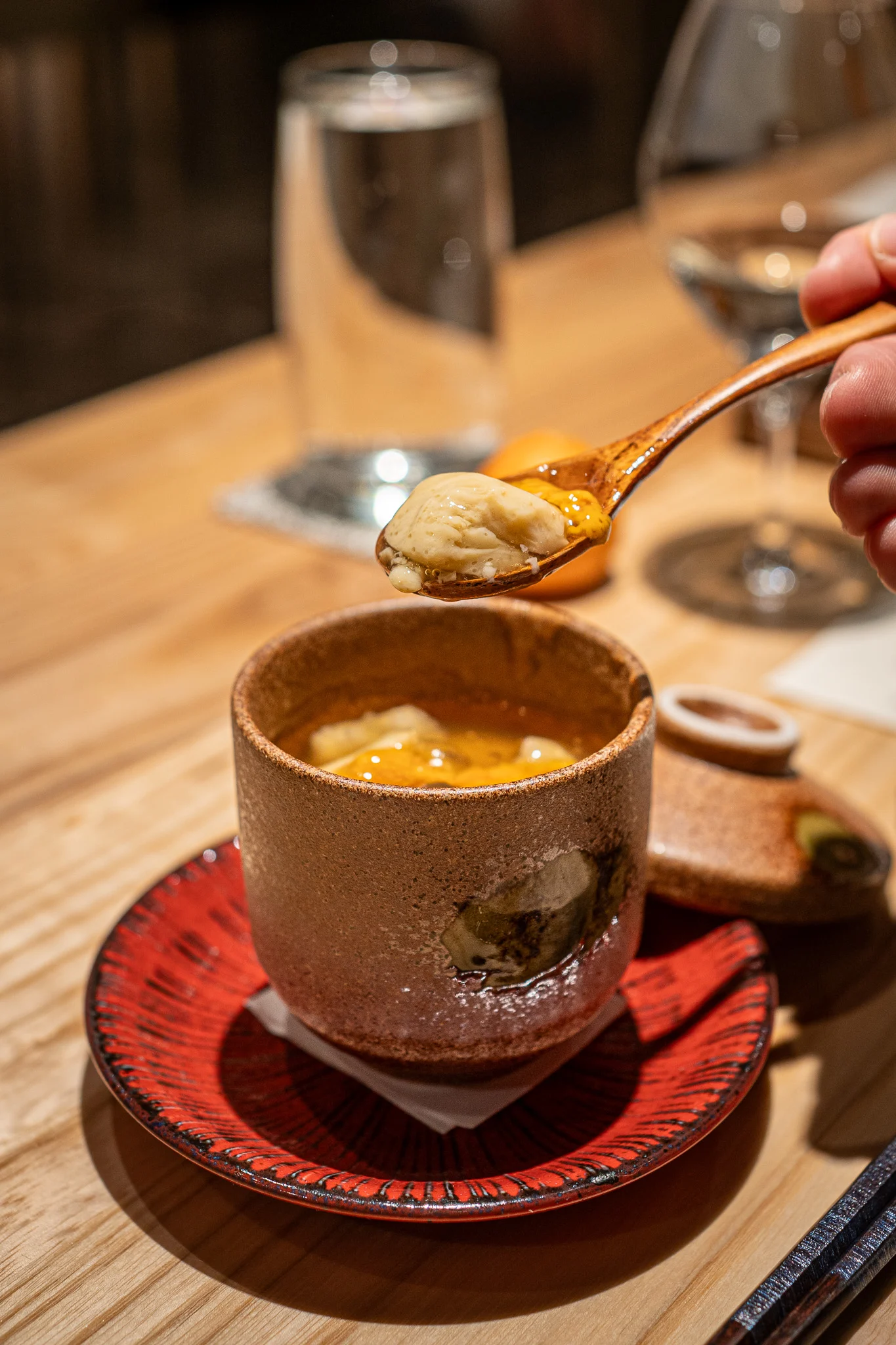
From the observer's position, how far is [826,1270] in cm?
40

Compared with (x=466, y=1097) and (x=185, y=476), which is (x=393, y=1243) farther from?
(x=185, y=476)

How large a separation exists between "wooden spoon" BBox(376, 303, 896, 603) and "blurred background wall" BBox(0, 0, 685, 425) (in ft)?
3.27

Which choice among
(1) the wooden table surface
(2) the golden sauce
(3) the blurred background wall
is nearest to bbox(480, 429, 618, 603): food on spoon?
(1) the wooden table surface

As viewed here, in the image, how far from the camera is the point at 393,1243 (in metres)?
0.44

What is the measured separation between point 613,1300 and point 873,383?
1.11 ft

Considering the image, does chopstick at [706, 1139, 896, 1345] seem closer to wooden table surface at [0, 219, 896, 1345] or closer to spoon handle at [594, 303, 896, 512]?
wooden table surface at [0, 219, 896, 1345]

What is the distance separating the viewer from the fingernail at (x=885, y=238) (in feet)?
1.93

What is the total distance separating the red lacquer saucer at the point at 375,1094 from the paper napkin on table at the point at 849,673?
0.26m

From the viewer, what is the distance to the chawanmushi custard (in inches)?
19.7

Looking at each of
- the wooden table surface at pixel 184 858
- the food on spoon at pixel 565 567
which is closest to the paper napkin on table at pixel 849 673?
the wooden table surface at pixel 184 858

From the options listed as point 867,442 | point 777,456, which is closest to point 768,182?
point 777,456

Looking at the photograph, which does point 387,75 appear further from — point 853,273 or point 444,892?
point 444,892

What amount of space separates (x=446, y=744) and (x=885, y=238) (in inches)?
11.4

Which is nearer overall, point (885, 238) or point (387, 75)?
point (885, 238)
